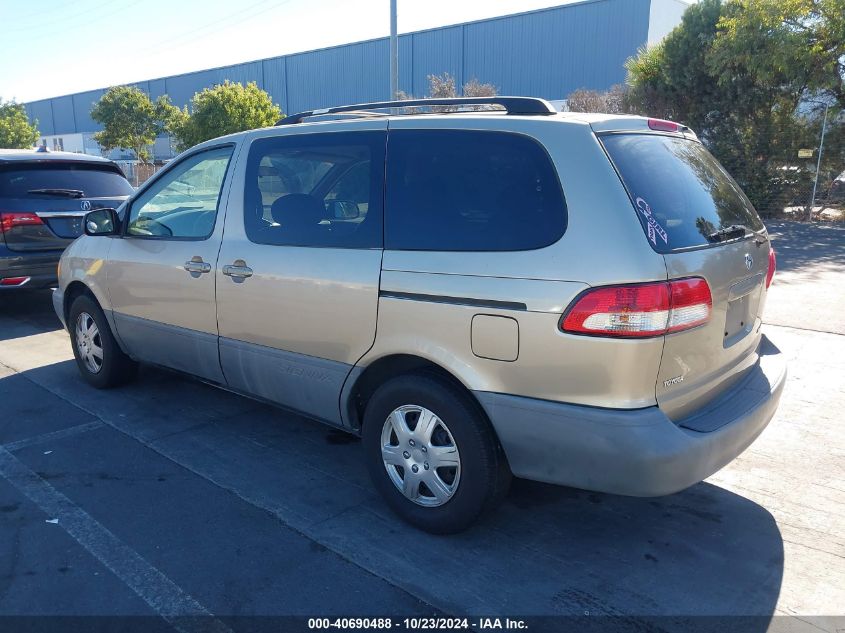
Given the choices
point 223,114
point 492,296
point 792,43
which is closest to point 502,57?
point 223,114

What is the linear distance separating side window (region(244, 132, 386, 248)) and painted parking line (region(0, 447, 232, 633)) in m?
1.71

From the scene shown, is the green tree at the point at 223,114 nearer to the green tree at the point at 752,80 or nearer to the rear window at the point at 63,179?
the green tree at the point at 752,80

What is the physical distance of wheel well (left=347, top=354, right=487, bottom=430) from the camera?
10.3 feet

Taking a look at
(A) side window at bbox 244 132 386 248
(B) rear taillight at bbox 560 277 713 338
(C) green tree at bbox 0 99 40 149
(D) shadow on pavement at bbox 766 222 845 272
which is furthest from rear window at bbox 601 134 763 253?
(C) green tree at bbox 0 99 40 149

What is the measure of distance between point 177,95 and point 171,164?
2362 inches

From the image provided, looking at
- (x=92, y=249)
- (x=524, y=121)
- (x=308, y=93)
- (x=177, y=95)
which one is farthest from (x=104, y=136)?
(x=524, y=121)

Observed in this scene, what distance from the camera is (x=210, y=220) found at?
424 cm

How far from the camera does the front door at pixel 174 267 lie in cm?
424

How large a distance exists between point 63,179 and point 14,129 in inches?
1449

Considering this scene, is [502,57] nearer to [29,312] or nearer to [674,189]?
[29,312]

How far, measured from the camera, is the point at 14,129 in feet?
125

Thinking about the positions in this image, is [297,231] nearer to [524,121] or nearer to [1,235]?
[524,121]

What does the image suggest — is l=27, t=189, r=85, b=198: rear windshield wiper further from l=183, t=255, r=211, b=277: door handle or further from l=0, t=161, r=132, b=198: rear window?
l=183, t=255, r=211, b=277: door handle

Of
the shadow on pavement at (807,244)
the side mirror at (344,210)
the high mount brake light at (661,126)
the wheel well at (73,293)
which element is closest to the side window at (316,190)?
the side mirror at (344,210)
